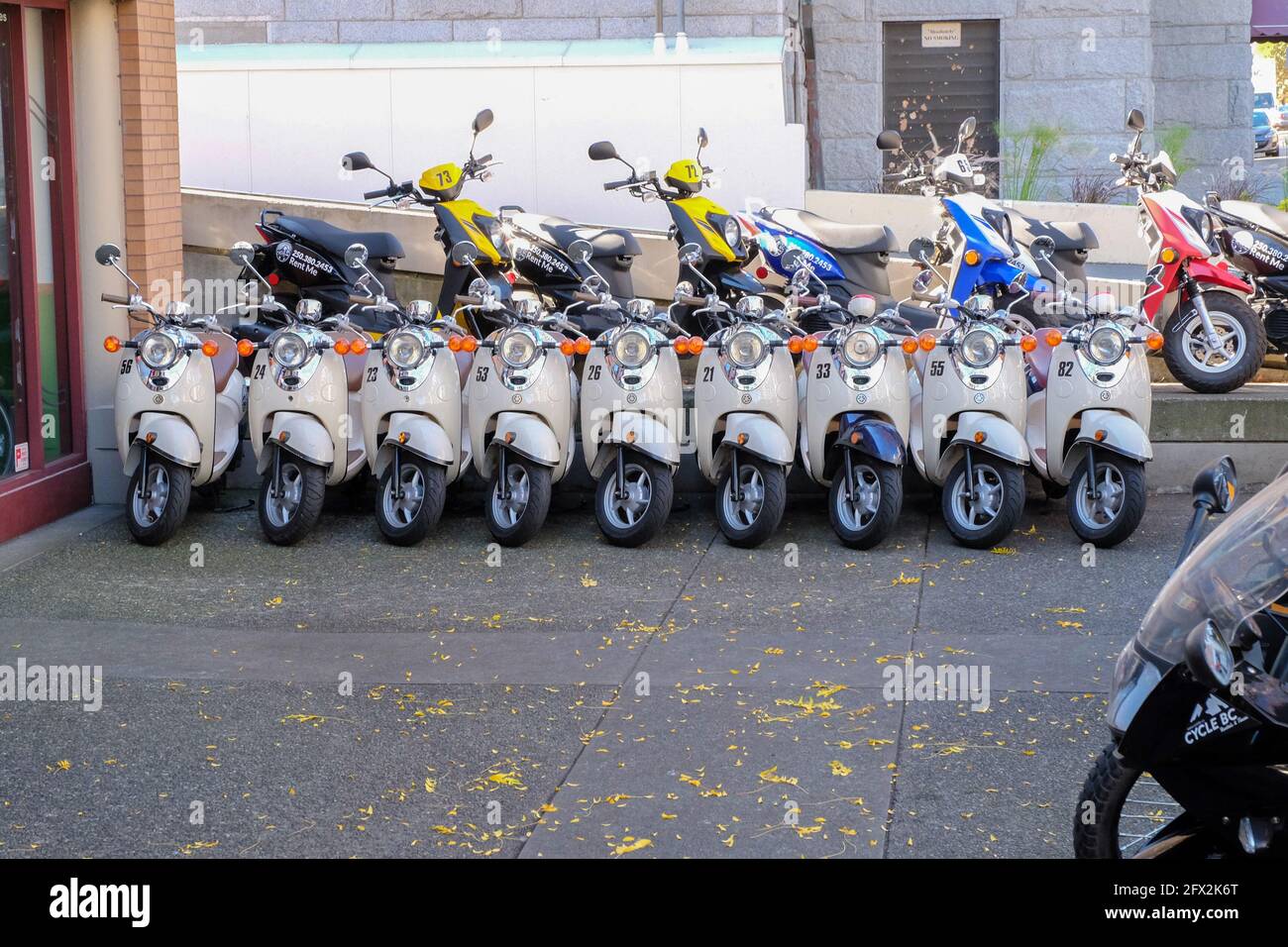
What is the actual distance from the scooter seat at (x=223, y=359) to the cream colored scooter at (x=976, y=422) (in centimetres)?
332

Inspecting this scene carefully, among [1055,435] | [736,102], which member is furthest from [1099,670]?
[736,102]

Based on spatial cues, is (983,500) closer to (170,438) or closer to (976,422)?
(976,422)

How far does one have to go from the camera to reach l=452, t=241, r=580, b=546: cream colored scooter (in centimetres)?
832

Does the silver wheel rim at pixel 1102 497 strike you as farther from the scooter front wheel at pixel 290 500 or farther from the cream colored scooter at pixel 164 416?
the cream colored scooter at pixel 164 416

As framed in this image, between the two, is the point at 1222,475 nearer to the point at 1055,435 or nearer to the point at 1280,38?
the point at 1055,435

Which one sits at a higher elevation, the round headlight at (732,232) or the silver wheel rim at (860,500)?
the round headlight at (732,232)

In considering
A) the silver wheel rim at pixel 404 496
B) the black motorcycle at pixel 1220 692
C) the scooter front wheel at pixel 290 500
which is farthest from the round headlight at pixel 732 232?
the black motorcycle at pixel 1220 692

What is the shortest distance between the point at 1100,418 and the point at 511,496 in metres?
2.68

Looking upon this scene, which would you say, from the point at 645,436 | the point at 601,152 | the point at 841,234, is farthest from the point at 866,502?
the point at 601,152

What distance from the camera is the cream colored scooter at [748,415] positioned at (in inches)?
324

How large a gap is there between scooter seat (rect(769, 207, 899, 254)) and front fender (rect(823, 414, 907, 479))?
2169 millimetres

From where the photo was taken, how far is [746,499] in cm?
835

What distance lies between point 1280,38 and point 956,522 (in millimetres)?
10465

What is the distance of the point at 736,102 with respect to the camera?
1286cm
